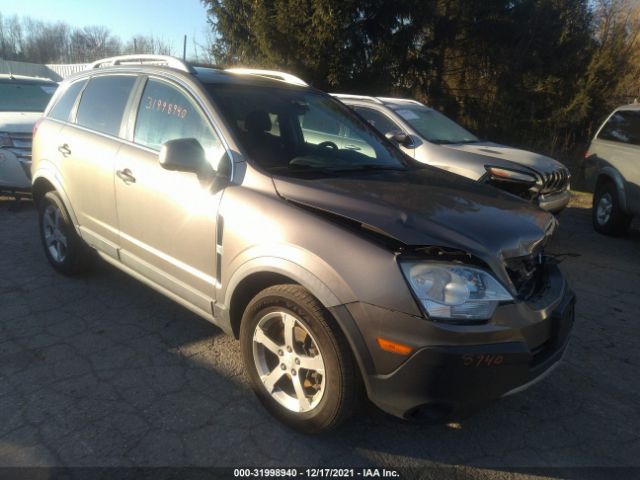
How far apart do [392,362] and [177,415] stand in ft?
4.36

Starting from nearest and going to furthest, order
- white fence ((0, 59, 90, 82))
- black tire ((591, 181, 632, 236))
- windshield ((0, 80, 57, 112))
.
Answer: black tire ((591, 181, 632, 236)) < windshield ((0, 80, 57, 112)) < white fence ((0, 59, 90, 82))

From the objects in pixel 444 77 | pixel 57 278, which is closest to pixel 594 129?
pixel 444 77

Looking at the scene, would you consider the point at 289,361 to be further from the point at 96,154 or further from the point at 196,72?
the point at 96,154

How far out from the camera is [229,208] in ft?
9.14

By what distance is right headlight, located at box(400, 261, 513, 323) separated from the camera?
2.15 m

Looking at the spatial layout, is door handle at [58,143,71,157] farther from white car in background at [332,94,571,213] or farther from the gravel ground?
white car in background at [332,94,571,213]

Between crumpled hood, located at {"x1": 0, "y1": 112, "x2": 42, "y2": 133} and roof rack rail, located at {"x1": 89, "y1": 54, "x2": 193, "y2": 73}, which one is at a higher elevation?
roof rack rail, located at {"x1": 89, "y1": 54, "x2": 193, "y2": 73}

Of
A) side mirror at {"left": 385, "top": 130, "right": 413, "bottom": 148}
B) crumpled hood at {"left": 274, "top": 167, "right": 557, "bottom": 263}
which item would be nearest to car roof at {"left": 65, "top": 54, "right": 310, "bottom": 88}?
crumpled hood at {"left": 274, "top": 167, "right": 557, "bottom": 263}

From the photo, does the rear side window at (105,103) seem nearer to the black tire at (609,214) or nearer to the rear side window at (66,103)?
the rear side window at (66,103)

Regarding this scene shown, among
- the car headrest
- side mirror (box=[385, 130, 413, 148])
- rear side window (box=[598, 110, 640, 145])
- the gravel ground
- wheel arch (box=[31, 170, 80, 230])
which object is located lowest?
the gravel ground

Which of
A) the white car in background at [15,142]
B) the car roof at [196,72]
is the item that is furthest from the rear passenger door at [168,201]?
the white car in background at [15,142]

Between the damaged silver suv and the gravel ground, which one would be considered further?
the gravel ground

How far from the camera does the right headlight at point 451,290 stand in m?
2.15

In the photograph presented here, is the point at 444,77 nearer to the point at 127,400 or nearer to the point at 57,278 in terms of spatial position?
the point at 57,278
